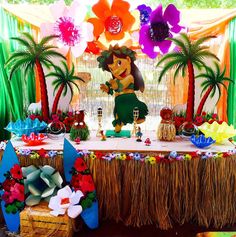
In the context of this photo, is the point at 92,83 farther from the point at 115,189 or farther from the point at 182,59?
the point at 115,189

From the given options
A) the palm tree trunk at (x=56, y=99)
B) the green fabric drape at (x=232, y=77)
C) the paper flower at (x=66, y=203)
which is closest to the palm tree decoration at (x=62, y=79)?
the palm tree trunk at (x=56, y=99)

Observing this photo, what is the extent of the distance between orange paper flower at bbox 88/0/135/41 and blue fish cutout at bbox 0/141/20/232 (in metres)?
1.23

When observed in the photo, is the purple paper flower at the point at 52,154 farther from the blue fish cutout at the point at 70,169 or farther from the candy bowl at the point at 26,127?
the candy bowl at the point at 26,127

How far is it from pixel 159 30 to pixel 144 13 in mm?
196

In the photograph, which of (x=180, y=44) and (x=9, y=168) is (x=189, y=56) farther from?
(x=9, y=168)

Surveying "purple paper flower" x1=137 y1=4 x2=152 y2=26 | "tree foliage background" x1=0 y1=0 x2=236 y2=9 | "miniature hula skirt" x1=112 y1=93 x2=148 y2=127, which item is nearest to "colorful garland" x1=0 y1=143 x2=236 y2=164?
"miniature hula skirt" x1=112 y1=93 x2=148 y2=127

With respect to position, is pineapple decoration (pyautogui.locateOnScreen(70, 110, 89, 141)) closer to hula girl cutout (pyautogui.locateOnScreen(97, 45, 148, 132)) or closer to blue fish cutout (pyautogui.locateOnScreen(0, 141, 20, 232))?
hula girl cutout (pyautogui.locateOnScreen(97, 45, 148, 132))

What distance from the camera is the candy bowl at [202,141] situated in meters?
2.68

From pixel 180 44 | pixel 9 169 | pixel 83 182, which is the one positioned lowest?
pixel 83 182

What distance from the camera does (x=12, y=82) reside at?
12.1 feet

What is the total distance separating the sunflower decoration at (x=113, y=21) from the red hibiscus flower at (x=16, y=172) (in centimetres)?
129

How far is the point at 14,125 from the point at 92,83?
867 millimetres

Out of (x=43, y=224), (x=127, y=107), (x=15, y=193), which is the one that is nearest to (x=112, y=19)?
(x=127, y=107)

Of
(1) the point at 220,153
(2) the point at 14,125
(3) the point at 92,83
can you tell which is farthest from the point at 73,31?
(1) the point at 220,153
